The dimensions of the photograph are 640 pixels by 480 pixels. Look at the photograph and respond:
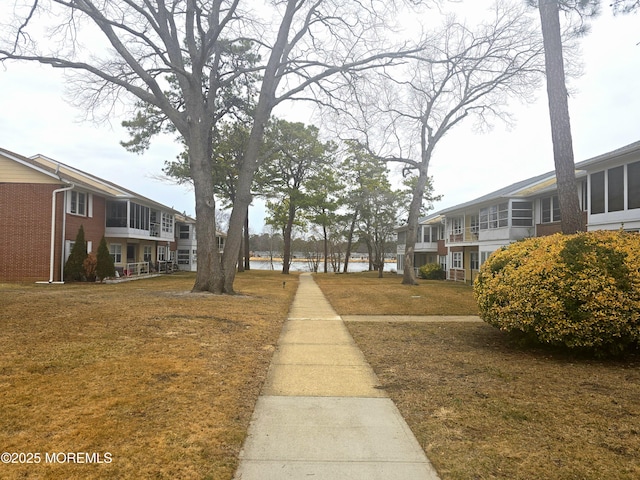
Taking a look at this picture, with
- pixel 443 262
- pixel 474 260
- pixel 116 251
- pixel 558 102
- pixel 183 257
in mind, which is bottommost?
pixel 443 262

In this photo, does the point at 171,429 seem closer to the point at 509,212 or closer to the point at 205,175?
the point at 205,175

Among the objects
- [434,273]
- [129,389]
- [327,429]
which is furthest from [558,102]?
[434,273]

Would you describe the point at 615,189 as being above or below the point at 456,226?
above

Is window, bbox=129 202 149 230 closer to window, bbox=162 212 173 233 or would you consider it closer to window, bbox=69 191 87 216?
window, bbox=69 191 87 216

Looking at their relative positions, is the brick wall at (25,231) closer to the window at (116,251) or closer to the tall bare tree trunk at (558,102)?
the window at (116,251)

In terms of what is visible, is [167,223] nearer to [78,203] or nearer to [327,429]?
[78,203]

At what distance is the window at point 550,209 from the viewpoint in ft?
74.3

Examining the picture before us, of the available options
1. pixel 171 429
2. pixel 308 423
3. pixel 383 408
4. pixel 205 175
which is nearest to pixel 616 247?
pixel 383 408

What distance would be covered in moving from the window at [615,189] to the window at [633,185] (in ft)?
0.98

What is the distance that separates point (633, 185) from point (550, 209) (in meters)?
7.88

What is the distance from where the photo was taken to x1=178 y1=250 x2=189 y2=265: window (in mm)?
45375

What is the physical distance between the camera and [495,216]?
1091 inches

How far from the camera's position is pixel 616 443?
3717 millimetres

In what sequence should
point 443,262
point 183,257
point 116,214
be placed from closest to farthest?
point 116,214
point 443,262
point 183,257
